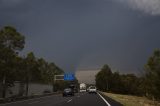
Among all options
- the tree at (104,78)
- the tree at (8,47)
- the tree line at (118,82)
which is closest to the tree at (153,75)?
the tree line at (118,82)

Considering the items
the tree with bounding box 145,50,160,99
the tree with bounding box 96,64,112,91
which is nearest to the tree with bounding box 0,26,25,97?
the tree with bounding box 145,50,160,99

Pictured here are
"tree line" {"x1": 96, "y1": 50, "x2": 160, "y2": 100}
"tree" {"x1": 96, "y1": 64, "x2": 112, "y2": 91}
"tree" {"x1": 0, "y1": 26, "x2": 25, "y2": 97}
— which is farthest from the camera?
"tree" {"x1": 96, "y1": 64, "x2": 112, "y2": 91}

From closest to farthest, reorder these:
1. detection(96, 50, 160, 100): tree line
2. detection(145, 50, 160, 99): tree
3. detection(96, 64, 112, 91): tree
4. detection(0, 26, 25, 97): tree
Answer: detection(0, 26, 25, 97): tree, detection(145, 50, 160, 99): tree, detection(96, 50, 160, 100): tree line, detection(96, 64, 112, 91): tree

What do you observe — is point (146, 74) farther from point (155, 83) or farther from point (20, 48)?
point (20, 48)

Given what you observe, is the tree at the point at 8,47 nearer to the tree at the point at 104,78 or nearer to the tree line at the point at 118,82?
the tree line at the point at 118,82

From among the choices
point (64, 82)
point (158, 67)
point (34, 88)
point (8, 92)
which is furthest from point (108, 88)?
point (8, 92)

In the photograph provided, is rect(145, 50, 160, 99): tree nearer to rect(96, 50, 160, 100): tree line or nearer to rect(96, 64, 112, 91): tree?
rect(96, 50, 160, 100): tree line

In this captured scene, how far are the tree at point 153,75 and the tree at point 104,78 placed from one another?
7813cm

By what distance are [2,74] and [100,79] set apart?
348ft

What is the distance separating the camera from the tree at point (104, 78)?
15500cm

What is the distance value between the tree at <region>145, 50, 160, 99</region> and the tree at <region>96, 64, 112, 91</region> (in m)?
78.1

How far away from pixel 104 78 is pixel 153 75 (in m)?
85.2

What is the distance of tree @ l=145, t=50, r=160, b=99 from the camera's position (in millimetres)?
68750

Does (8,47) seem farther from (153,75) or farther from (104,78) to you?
(104,78)
